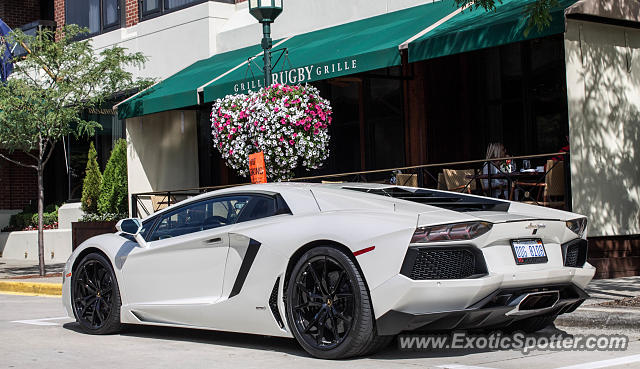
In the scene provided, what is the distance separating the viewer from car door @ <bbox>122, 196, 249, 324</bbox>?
6.95m

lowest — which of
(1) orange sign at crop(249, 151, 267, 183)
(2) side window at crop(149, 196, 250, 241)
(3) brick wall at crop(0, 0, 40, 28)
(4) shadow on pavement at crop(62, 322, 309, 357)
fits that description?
(4) shadow on pavement at crop(62, 322, 309, 357)

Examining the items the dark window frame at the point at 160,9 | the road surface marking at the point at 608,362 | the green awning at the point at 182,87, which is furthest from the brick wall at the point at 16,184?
A: the road surface marking at the point at 608,362

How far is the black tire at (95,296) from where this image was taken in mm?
7764

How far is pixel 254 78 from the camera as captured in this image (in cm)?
1467

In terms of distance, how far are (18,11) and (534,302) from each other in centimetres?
2294

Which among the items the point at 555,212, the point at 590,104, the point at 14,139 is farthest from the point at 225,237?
the point at 14,139

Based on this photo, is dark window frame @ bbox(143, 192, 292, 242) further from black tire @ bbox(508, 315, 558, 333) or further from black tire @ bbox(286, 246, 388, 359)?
black tire @ bbox(508, 315, 558, 333)

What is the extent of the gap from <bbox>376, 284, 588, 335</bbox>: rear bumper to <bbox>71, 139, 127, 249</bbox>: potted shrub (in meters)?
13.8

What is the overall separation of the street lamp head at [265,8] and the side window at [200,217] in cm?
519

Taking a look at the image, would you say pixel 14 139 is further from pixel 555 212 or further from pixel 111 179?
pixel 555 212

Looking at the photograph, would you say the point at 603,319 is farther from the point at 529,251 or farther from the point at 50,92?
the point at 50,92

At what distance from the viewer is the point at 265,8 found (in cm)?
1205

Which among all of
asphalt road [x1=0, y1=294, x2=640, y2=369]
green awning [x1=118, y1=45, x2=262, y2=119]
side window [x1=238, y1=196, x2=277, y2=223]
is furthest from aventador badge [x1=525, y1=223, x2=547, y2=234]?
green awning [x1=118, y1=45, x2=262, y2=119]

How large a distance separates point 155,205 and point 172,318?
1169 centimetres
